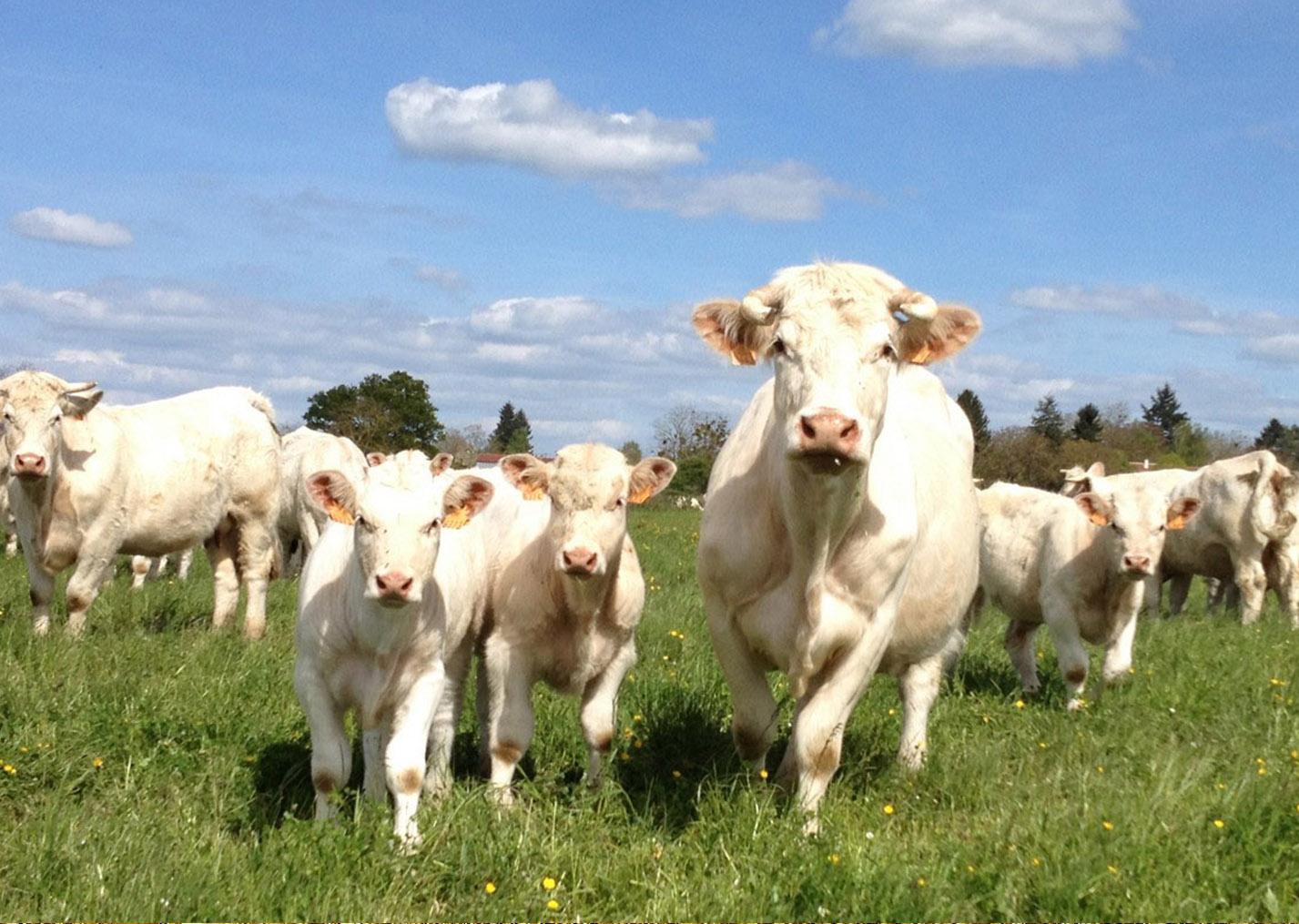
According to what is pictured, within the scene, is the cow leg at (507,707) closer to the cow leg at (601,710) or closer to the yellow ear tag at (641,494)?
the cow leg at (601,710)

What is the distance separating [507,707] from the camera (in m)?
6.64

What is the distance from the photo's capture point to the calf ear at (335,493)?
239 inches

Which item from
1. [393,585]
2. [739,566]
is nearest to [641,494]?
[739,566]

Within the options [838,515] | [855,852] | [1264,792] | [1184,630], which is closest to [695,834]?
[855,852]

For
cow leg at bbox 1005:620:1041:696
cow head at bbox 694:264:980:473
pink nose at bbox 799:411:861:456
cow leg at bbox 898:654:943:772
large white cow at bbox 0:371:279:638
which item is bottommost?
cow leg at bbox 1005:620:1041:696

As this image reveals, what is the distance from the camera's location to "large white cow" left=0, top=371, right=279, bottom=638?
35.4 ft

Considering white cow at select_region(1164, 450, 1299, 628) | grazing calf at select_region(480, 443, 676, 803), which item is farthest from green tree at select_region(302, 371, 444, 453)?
grazing calf at select_region(480, 443, 676, 803)

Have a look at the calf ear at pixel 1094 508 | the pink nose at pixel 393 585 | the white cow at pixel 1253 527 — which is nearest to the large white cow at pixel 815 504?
the pink nose at pixel 393 585

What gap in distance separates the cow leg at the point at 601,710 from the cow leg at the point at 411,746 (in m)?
0.89

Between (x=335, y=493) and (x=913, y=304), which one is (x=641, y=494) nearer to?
(x=335, y=493)

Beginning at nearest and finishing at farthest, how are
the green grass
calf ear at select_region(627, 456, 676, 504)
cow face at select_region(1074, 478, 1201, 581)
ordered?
the green grass → calf ear at select_region(627, 456, 676, 504) → cow face at select_region(1074, 478, 1201, 581)

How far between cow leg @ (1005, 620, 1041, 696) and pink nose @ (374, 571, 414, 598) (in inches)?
240

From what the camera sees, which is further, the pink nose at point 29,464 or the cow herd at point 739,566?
the pink nose at point 29,464

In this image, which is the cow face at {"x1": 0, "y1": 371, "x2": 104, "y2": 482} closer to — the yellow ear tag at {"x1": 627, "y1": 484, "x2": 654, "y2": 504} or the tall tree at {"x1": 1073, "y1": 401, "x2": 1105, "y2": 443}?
the yellow ear tag at {"x1": 627, "y1": 484, "x2": 654, "y2": 504}
